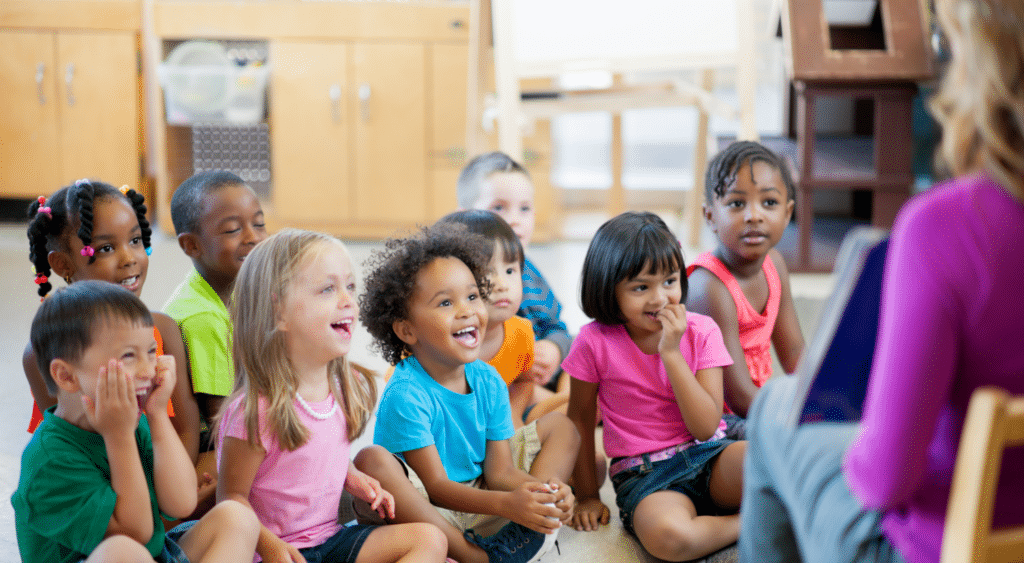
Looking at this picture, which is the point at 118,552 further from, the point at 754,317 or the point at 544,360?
the point at 754,317

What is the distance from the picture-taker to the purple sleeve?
667 mm

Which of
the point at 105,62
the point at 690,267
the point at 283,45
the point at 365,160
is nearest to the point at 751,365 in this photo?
the point at 690,267

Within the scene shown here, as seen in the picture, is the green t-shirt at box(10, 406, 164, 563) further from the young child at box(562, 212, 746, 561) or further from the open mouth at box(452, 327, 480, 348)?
the young child at box(562, 212, 746, 561)

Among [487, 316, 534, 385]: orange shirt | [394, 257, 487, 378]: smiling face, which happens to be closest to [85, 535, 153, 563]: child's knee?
[394, 257, 487, 378]: smiling face

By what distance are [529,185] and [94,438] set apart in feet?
3.88

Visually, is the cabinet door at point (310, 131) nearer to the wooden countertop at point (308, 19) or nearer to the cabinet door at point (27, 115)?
the wooden countertop at point (308, 19)

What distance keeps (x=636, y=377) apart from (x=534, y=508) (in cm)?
31

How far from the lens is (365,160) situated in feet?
12.3

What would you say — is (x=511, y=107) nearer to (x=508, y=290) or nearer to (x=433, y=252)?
(x=508, y=290)

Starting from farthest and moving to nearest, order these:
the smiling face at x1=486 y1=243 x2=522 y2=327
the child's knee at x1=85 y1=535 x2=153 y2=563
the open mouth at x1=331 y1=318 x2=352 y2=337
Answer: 1. the smiling face at x1=486 y1=243 x2=522 y2=327
2. the open mouth at x1=331 y1=318 x2=352 y2=337
3. the child's knee at x1=85 y1=535 x2=153 y2=563

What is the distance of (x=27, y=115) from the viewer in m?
3.78

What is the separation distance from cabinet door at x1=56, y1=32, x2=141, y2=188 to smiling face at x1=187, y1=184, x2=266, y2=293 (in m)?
2.48

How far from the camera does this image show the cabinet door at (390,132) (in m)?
3.69

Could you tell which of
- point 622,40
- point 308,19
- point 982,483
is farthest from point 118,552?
point 308,19
